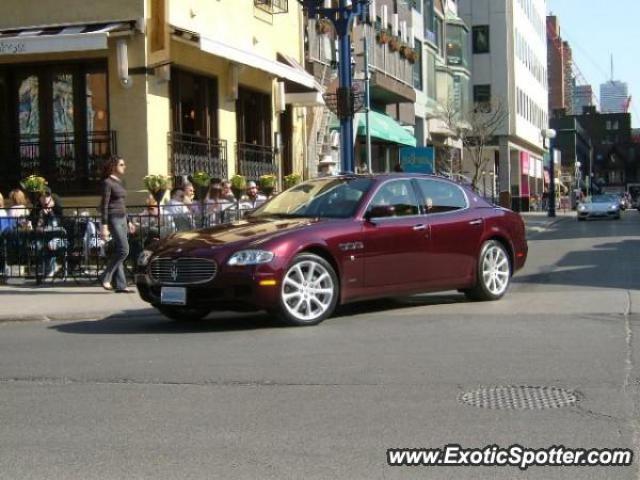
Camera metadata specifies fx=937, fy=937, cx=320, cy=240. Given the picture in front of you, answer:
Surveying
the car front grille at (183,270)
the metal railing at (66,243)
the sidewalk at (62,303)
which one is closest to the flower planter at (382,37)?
the metal railing at (66,243)

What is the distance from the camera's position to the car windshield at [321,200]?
10.1 metres

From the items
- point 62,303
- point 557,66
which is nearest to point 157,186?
point 62,303

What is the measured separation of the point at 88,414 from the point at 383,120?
2700 centimetres

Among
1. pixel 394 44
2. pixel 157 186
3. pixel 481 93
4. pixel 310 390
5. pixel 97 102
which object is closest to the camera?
pixel 310 390

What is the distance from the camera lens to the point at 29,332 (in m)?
9.80

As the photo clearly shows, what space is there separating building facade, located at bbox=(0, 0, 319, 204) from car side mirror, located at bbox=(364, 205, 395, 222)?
6.89 meters

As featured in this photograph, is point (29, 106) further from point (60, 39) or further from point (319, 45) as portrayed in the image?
point (319, 45)

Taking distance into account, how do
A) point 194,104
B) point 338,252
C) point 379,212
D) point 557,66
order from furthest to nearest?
A: point 557,66 < point 194,104 < point 379,212 < point 338,252

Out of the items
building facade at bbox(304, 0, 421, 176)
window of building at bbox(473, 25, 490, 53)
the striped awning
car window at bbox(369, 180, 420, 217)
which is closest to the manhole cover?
car window at bbox(369, 180, 420, 217)

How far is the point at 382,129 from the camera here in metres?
30.5

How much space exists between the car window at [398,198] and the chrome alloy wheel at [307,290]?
3.68 feet

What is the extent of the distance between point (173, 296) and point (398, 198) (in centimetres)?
280

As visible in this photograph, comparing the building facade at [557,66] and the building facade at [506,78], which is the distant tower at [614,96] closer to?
the building facade at [557,66]

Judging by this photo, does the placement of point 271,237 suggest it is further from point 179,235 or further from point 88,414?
point 88,414
